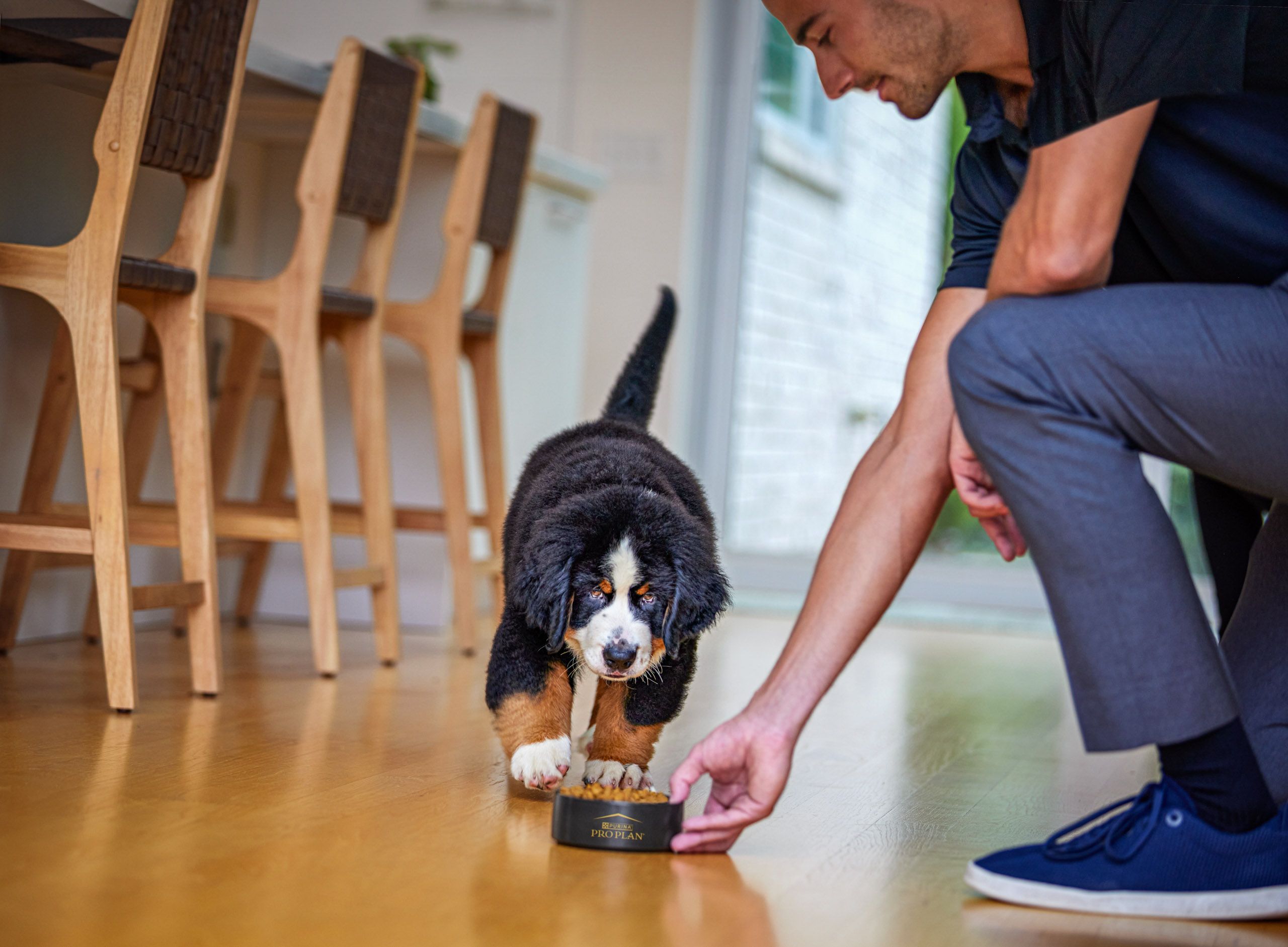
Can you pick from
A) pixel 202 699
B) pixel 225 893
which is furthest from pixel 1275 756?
pixel 202 699

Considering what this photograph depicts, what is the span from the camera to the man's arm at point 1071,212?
3.90ft

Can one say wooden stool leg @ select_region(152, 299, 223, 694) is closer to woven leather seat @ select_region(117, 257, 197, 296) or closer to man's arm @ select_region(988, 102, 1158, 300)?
woven leather seat @ select_region(117, 257, 197, 296)

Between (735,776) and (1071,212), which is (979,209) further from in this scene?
(735,776)

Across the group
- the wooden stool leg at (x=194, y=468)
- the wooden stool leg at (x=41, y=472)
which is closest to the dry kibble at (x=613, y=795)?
the wooden stool leg at (x=194, y=468)

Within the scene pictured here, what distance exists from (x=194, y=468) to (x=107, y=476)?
249 mm

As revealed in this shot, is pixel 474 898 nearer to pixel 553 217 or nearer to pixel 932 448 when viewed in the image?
pixel 932 448

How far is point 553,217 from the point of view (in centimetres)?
416

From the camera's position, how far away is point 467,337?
→ 3486 millimetres

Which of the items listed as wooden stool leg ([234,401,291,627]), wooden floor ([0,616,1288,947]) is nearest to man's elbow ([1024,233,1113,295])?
wooden floor ([0,616,1288,947])


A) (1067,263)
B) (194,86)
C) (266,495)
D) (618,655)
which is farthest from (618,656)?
(266,495)

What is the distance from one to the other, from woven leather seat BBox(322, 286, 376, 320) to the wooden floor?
2.38 ft

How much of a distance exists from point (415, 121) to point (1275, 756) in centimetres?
214

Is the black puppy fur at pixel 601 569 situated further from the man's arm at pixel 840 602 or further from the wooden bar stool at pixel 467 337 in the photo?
the wooden bar stool at pixel 467 337

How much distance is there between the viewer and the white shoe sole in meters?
1.30
